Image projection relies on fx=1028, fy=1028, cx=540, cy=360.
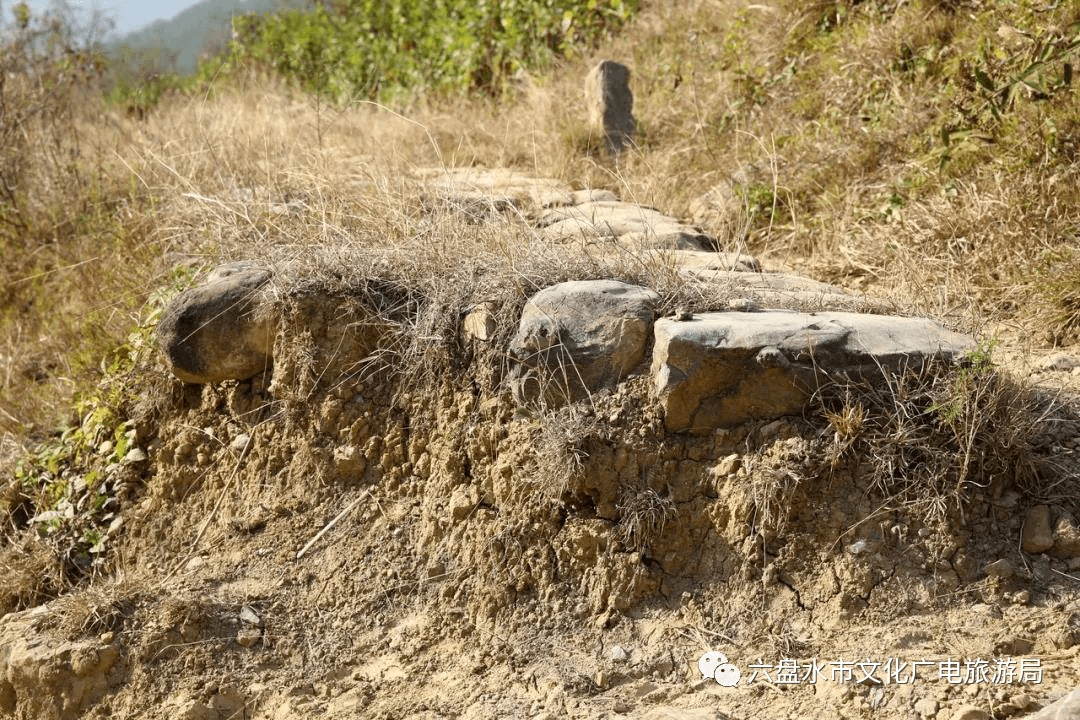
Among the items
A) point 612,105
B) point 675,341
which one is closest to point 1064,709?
point 675,341

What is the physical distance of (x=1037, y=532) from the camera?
266cm

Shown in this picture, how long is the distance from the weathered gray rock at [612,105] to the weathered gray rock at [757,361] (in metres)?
2.85

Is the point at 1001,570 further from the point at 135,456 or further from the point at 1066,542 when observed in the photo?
the point at 135,456

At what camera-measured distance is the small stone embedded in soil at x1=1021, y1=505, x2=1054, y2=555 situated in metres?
2.65

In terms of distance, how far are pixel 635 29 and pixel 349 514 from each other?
15.7 ft

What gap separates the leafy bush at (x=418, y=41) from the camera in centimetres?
713

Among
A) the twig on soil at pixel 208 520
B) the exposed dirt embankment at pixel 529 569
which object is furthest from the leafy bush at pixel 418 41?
the exposed dirt embankment at pixel 529 569

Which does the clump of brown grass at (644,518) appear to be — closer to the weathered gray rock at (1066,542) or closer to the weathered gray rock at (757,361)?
the weathered gray rock at (757,361)

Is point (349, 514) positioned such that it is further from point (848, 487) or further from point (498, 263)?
point (848, 487)

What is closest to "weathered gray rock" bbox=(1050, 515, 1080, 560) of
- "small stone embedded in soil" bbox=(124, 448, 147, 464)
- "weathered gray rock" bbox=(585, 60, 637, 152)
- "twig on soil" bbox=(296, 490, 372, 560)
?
"twig on soil" bbox=(296, 490, 372, 560)

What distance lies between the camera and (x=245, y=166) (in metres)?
4.84

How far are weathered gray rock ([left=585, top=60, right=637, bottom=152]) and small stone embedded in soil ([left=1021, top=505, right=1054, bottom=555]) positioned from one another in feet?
10.7

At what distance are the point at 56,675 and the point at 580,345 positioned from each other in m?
1.75

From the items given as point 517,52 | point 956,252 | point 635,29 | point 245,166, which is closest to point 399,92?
point 517,52
